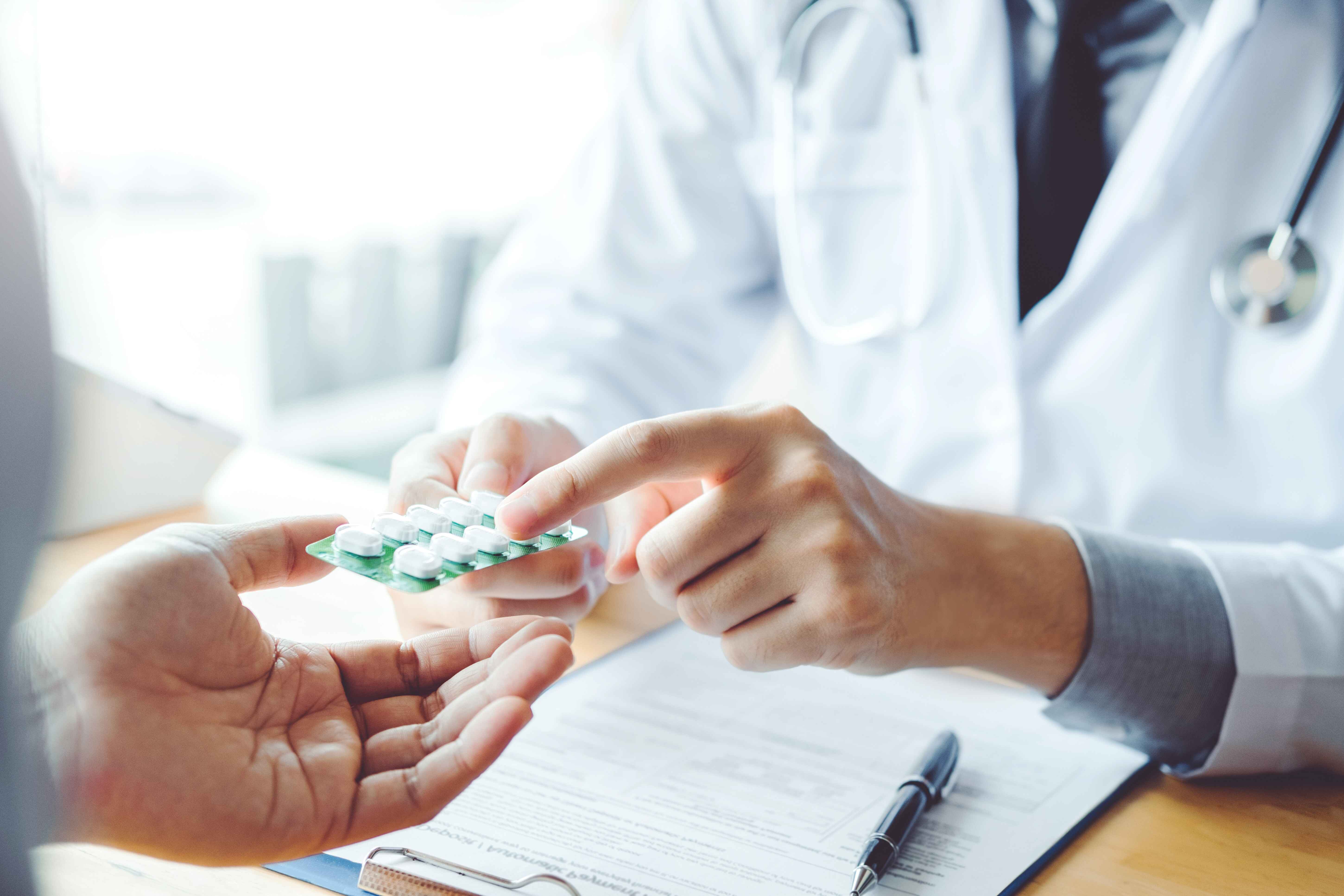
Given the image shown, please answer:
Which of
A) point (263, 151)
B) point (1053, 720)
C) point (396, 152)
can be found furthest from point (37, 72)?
point (396, 152)

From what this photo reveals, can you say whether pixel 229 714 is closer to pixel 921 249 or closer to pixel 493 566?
pixel 493 566

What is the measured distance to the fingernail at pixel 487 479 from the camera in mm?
640

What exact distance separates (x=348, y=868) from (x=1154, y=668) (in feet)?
1.71

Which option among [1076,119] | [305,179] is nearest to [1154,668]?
[1076,119]

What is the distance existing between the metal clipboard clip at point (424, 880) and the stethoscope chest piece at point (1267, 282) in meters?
0.69

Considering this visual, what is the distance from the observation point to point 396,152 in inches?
97.8

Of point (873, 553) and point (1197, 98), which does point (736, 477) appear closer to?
point (873, 553)

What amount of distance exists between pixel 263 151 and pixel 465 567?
199 cm

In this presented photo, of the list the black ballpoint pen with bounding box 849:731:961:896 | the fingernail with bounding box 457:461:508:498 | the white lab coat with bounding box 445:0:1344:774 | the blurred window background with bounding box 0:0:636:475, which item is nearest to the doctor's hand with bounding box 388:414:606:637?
the fingernail with bounding box 457:461:508:498

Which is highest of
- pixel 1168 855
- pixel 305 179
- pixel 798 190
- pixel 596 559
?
pixel 798 190

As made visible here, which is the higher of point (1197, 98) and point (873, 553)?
point (1197, 98)

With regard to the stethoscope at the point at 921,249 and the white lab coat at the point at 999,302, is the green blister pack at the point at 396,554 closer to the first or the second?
the white lab coat at the point at 999,302

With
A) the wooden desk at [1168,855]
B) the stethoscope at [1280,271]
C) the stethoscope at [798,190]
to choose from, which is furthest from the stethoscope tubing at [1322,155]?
the wooden desk at [1168,855]

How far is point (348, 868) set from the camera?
52cm
